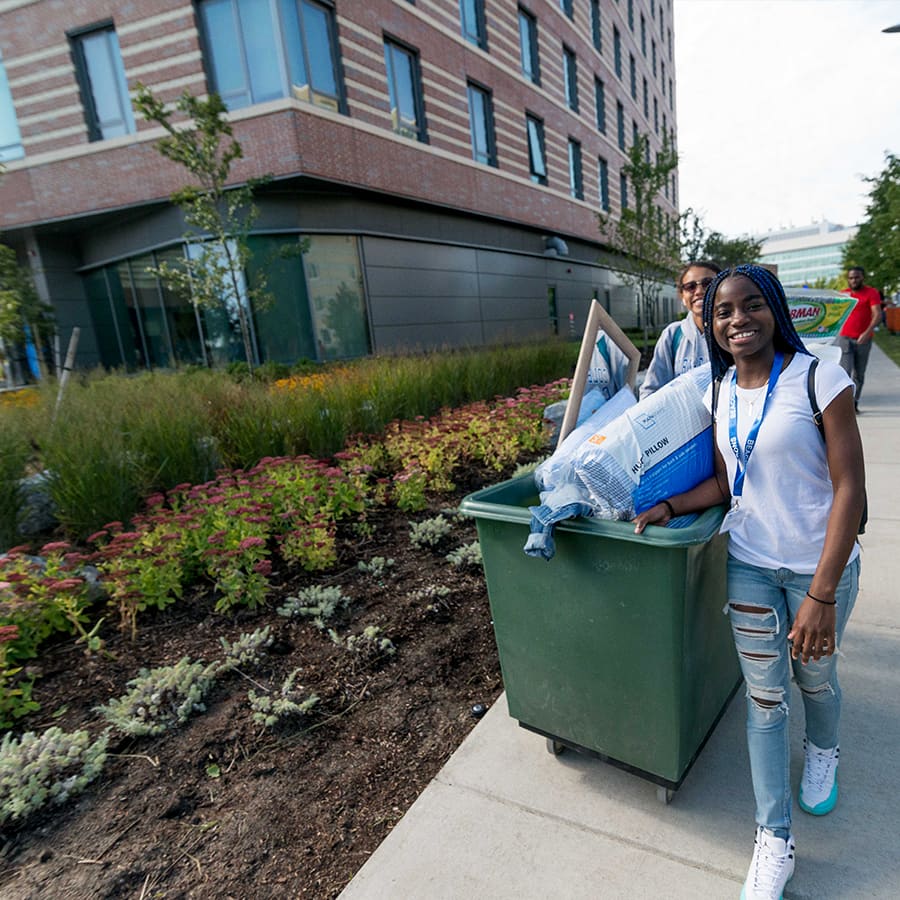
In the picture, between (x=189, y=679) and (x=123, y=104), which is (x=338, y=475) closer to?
(x=189, y=679)

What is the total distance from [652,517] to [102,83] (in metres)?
17.7

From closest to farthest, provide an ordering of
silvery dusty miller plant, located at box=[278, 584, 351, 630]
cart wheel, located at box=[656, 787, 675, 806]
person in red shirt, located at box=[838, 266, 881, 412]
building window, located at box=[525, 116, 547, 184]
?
1. cart wheel, located at box=[656, 787, 675, 806]
2. silvery dusty miller plant, located at box=[278, 584, 351, 630]
3. person in red shirt, located at box=[838, 266, 881, 412]
4. building window, located at box=[525, 116, 547, 184]

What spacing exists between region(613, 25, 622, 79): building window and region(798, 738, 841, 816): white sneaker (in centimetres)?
3357

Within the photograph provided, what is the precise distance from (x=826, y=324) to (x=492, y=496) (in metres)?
2.45

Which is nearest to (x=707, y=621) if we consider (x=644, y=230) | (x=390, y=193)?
(x=390, y=193)

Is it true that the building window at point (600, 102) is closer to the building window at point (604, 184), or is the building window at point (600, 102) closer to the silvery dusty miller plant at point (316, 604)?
the building window at point (604, 184)

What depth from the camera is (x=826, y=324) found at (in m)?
3.22

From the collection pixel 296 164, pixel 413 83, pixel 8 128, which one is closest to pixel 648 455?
pixel 296 164

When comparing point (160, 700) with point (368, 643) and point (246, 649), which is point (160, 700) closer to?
point (246, 649)

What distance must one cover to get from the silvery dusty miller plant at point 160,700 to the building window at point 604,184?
1072 inches

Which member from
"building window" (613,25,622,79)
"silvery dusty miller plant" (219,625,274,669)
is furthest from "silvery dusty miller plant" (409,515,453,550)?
"building window" (613,25,622,79)

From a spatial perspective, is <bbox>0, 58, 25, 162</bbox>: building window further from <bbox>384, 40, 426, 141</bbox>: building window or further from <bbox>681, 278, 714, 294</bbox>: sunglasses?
<bbox>681, 278, 714, 294</bbox>: sunglasses

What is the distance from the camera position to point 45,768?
2.17 m

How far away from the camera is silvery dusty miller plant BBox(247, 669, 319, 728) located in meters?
2.45
